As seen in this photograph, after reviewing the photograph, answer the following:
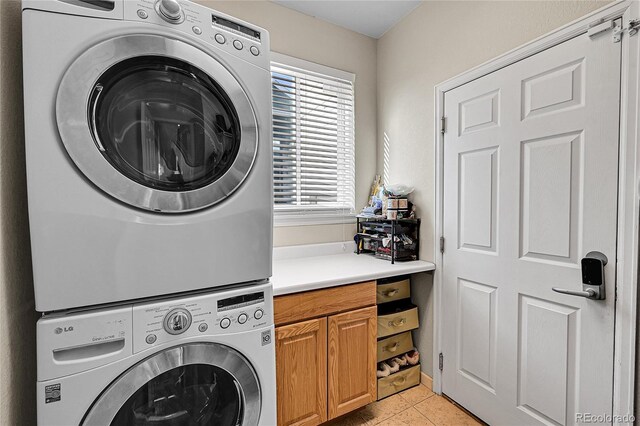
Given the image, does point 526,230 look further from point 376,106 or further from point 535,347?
point 376,106

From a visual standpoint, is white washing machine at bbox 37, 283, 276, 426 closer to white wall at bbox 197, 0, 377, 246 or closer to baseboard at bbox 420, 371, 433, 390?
white wall at bbox 197, 0, 377, 246

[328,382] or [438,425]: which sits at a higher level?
[328,382]

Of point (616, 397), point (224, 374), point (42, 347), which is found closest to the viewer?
point (42, 347)

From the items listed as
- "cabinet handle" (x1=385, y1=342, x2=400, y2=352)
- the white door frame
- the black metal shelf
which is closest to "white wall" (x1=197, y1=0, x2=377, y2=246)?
the black metal shelf

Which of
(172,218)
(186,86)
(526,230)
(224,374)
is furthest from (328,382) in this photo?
(186,86)

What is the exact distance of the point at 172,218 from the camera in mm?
879

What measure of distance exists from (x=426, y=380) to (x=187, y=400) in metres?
1.68

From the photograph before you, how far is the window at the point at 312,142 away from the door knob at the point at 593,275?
148 cm

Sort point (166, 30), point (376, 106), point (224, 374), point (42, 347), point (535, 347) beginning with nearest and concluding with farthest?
point (42, 347) → point (166, 30) → point (224, 374) → point (535, 347) → point (376, 106)

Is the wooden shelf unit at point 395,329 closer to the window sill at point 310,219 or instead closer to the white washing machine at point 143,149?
the window sill at point 310,219

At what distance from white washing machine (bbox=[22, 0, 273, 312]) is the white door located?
127 centimetres

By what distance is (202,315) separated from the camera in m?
0.92

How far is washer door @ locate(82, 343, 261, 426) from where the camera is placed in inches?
32.5

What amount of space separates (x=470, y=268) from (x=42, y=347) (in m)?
1.90
